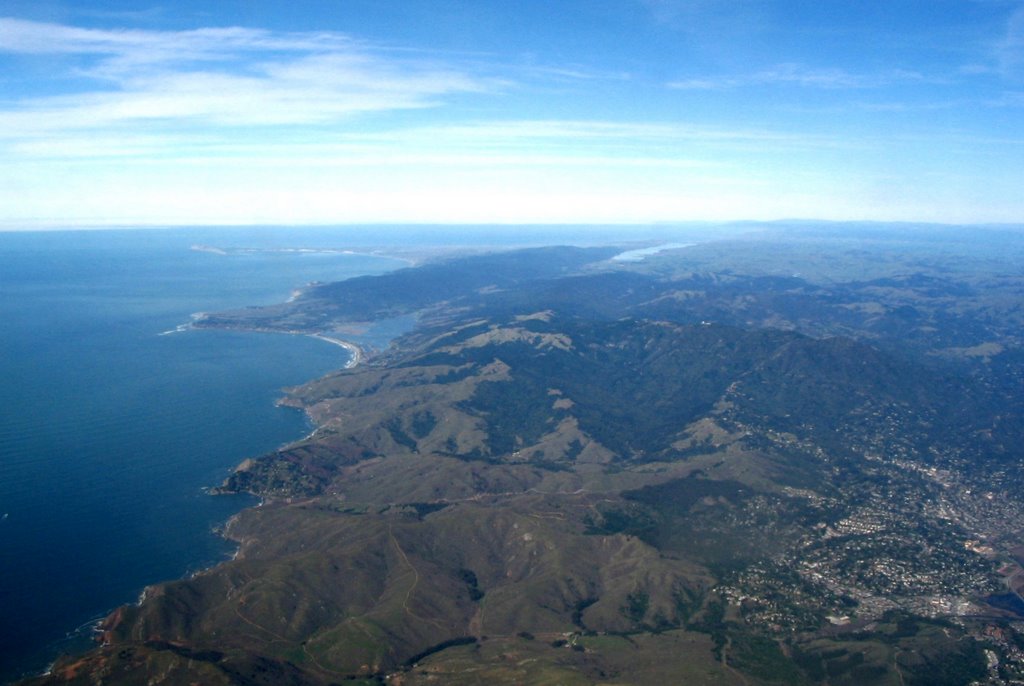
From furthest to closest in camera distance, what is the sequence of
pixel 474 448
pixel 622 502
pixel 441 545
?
pixel 474 448 < pixel 622 502 < pixel 441 545

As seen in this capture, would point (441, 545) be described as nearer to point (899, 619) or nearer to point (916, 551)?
point (899, 619)

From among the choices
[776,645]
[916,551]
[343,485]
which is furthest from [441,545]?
[916,551]

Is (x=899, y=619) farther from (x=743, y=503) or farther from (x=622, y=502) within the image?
(x=622, y=502)

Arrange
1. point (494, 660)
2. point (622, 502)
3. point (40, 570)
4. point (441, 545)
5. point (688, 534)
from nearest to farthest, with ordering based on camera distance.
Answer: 1. point (494, 660)
2. point (40, 570)
3. point (441, 545)
4. point (688, 534)
5. point (622, 502)

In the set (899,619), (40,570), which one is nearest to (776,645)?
(899,619)

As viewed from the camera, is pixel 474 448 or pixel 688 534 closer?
pixel 688 534

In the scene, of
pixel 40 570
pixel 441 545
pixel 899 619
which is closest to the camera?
pixel 899 619

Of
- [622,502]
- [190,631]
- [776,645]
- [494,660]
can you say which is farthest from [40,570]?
[776,645]

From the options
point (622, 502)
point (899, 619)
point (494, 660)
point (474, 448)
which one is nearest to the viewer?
point (494, 660)

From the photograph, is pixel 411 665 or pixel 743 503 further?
pixel 743 503
